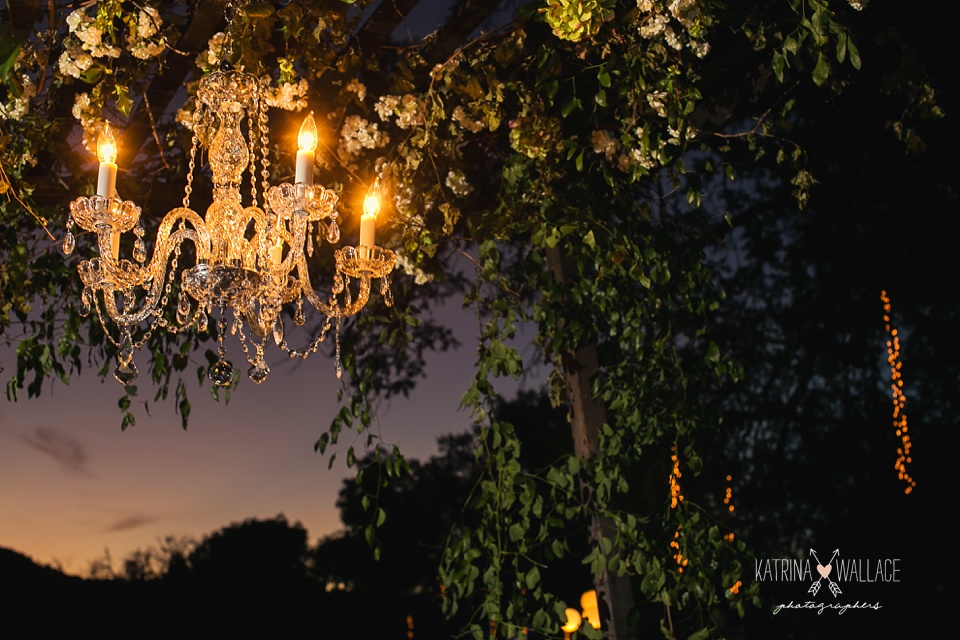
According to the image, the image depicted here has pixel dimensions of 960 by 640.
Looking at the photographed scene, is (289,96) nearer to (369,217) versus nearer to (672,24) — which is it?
(369,217)

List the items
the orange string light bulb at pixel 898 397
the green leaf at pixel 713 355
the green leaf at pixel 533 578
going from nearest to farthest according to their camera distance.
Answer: the green leaf at pixel 533 578
the green leaf at pixel 713 355
the orange string light bulb at pixel 898 397

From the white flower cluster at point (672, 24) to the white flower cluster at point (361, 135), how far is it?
937 millimetres

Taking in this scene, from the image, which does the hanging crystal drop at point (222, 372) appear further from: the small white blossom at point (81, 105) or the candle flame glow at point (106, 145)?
the small white blossom at point (81, 105)

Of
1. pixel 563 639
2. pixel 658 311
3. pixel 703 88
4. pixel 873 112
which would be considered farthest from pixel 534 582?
pixel 873 112

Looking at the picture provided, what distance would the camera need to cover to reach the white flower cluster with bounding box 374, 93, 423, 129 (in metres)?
2.41

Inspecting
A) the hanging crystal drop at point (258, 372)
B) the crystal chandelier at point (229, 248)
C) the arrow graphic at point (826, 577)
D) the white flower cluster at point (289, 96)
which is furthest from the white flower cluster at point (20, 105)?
the arrow graphic at point (826, 577)

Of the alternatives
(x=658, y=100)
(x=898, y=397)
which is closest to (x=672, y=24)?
(x=658, y=100)

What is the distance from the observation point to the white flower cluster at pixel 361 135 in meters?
2.65

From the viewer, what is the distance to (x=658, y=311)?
2.84m

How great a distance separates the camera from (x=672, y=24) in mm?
2043

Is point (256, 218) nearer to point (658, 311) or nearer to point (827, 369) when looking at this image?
point (658, 311)

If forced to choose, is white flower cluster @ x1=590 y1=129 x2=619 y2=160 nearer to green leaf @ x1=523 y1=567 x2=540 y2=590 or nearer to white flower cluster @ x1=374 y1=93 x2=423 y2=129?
white flower cluster @ x1=374 y1=93 x2=423 y2=129

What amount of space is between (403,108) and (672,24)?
0.77 meters

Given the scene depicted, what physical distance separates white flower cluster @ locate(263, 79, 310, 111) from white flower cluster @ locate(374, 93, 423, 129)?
0.71 feet
